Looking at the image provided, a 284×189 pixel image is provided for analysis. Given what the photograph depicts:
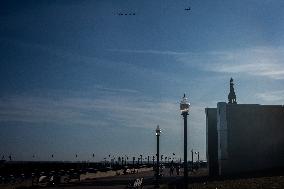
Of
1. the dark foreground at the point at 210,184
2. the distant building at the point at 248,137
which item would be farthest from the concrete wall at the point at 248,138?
the dark foreground at the point at 210,184

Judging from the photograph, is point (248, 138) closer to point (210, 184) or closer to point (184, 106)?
point (210, 184)

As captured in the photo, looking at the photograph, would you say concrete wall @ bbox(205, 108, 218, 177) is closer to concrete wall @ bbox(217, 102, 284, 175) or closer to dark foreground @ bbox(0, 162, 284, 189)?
concrete wall @ bbox(217, 102, 284, 175)

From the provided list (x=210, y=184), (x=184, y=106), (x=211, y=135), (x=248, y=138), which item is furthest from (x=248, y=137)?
(x=184, y=106)

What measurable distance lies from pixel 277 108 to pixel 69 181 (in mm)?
27936

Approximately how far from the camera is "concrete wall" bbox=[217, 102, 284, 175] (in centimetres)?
4666

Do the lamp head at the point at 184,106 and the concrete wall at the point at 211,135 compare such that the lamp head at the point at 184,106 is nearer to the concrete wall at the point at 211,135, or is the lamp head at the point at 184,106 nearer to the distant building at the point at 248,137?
the distant building at the point at 248,137

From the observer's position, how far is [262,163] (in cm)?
4669

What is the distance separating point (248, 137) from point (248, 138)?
0.13m

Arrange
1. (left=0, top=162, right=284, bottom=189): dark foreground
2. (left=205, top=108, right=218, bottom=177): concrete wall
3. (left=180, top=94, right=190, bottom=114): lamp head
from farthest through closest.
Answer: (left=205, top=108, right=218, bottom=177): concrete wall, (left=0, top=162, right=284, bottom=189): dark foreground, (left=180, top=94, right=190, bottom=114): lamp head

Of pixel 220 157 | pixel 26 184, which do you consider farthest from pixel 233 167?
pixel 26 184

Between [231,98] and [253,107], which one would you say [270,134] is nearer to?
[253,107]

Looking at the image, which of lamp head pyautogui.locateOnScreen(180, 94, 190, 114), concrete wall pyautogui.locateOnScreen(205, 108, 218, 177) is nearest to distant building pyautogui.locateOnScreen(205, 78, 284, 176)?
concrete wall pyautogui.locateOnScreen(205, 108, 218, 177)

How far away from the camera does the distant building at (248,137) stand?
46656mm

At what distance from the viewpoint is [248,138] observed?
4756 centimetres
